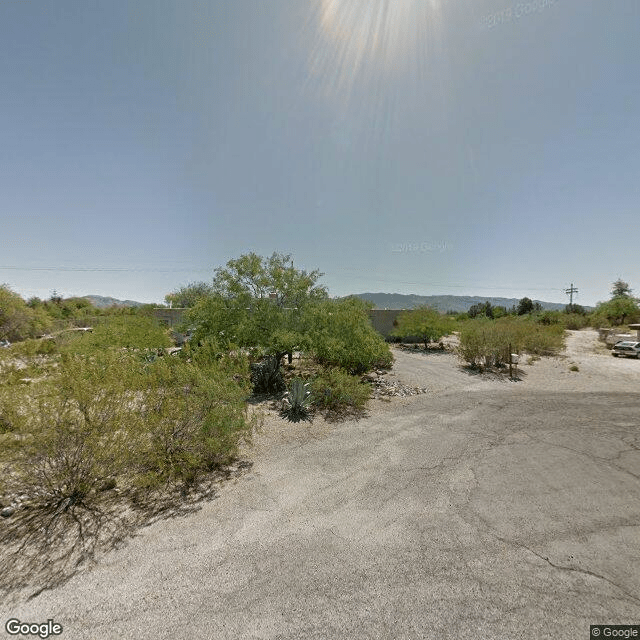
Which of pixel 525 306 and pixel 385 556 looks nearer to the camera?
pixel 385 556

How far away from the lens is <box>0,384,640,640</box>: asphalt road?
2805mm

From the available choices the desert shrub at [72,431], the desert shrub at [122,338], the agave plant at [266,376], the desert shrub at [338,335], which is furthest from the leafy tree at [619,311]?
the desert shrub at [72,431]

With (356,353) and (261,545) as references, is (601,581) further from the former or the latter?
(356,353)

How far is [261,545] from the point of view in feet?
12.3

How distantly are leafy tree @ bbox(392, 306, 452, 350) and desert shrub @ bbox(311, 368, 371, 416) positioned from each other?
50.8ft

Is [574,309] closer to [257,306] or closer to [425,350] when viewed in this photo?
[425,350]

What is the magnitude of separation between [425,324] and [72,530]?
23618 mm

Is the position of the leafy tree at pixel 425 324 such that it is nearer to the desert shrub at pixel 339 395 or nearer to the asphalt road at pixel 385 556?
the desert shrub at pixel 339 395

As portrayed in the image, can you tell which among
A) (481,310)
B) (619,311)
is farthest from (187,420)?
(481,310)

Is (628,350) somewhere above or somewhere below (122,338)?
below

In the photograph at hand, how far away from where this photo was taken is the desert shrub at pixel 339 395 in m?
9.30

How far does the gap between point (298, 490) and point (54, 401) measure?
167 inches

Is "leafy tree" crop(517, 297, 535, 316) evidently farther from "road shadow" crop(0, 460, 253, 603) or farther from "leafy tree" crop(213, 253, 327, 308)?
"road shadow" crop(0, 460, 253, 603)

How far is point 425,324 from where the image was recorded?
2338 centimetres
